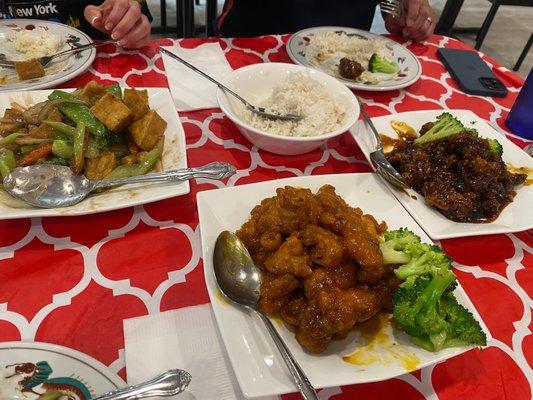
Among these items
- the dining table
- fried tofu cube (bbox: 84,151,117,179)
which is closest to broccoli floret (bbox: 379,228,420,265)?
the dining table

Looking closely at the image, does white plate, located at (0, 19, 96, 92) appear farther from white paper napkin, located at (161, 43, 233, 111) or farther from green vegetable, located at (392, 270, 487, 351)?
green vegetable, located at (392, 270, 487, 351)

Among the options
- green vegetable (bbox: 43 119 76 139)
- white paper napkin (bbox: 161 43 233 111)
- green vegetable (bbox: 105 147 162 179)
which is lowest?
white paper napkin (bbox: 161 43 233 111)

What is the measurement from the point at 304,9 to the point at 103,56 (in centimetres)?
172

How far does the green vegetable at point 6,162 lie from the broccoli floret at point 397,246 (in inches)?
55.7

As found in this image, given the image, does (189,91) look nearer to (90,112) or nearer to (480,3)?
(90,112)

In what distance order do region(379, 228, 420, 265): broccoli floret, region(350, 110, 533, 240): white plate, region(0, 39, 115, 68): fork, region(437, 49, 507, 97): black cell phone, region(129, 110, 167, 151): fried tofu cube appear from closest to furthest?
1. region(379, 228, 420, 265): broccoli floret
2. region(350, 110, 533, 240): white plate
3. region(129, 110, 167, 151): fried tofu cube
4. region(0, 39, 115, 68): fork
5. region(437, 49, 507, 97): black cell phone

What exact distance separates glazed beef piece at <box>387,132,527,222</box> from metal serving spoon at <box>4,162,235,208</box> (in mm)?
915

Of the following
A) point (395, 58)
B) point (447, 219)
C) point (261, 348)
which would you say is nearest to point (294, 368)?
point (261, 348)

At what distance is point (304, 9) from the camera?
3.36 m

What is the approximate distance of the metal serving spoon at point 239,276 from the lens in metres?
1.19

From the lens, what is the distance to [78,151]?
1.65 m

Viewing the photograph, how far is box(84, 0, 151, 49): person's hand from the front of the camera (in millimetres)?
2424

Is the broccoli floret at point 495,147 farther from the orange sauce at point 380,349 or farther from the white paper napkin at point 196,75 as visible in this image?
the white paper napkin at point 196,75

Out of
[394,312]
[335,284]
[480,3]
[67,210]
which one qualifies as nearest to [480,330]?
[394,312]
